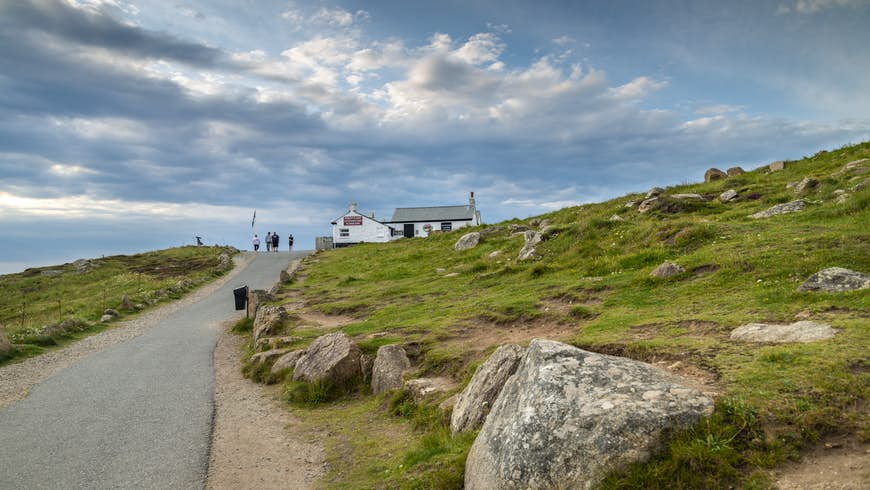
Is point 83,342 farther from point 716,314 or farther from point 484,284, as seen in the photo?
point 716,314

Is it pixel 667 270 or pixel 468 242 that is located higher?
pixel 468 242

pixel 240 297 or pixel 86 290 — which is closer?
pixel 240 297

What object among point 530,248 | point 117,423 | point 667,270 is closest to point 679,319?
point 667,270

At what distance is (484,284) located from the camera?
23.3 m

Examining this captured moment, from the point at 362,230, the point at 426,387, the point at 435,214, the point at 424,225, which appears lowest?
the point at 426,387

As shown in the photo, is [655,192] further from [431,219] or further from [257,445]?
[431,219]

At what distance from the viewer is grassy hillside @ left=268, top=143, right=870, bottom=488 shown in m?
6.48

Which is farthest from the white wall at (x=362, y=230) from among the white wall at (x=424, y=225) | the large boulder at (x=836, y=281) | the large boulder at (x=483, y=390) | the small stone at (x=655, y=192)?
the large boulder at (x=483, y=390)

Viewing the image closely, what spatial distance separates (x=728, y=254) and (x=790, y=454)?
10974 millimetres

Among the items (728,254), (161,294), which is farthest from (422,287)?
(161,294)

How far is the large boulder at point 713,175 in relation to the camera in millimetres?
36250

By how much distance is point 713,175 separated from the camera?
36.5m

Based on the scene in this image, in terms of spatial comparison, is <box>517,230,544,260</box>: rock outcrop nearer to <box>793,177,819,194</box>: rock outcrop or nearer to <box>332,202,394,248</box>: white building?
<box>793,177,819,194</box>: rock outcrop

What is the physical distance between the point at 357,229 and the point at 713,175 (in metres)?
64.3
